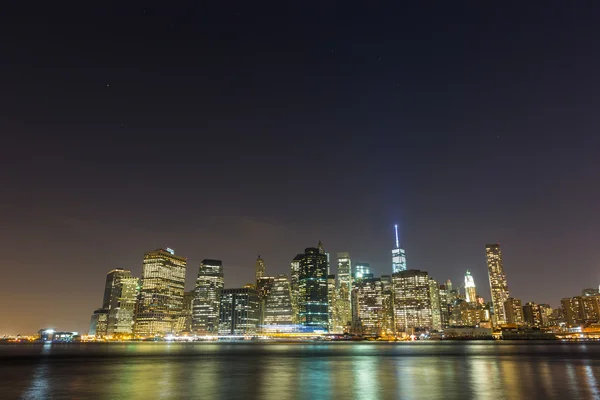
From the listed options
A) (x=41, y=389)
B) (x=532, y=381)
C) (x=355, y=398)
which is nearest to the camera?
(x=355, y=398)

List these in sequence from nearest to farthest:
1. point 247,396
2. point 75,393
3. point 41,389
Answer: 1. point 247,396
2. point 75,393
3. point 41,389

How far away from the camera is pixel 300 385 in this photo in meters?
37.8

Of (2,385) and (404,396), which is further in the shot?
(2,385)

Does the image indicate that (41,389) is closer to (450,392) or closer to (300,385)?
(300,385)

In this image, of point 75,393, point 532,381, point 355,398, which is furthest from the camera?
A: point 532,381

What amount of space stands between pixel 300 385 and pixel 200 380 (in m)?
11.2

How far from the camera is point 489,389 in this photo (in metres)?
34.2

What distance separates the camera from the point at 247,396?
31.4 meters

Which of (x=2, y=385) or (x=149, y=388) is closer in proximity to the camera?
(x=149, y=388)

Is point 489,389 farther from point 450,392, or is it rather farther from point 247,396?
point 247,396

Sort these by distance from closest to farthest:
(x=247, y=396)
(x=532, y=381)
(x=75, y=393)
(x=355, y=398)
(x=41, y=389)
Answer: (x=355, y=398)
(x=247, y=396)
(x=75, y=393)
(x=41, y=389)
(x=532, y=381)

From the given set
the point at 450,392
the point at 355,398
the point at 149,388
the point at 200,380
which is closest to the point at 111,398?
the point at 149,388

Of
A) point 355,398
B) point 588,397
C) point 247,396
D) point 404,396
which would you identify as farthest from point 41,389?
point 588,397

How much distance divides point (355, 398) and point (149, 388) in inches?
684
